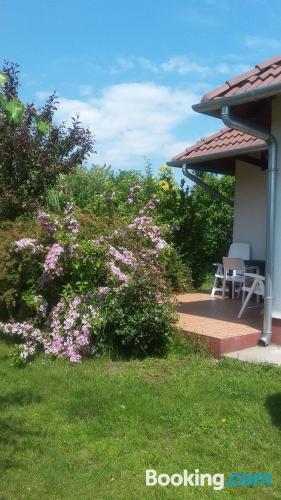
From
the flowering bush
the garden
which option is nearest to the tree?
the garden

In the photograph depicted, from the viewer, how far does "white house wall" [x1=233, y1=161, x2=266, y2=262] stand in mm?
9414

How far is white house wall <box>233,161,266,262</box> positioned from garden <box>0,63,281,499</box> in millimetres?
1904

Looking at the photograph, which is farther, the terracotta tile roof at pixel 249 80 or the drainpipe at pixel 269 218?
the drainpipe at pixel 269 218

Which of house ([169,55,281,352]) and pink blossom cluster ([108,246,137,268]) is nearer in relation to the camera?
house ([169,55,281,352])

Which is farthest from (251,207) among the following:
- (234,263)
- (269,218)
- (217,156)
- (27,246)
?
(27,246)

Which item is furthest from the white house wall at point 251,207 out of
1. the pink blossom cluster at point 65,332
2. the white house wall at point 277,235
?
the pink blossom cluster at point 65,332

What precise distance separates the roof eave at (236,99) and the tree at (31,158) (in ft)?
9.99

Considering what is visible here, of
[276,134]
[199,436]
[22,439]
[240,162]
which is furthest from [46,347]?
[240,162]

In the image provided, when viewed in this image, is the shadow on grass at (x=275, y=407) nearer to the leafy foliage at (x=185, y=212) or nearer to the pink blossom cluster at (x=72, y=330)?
the pink blossom cluster at (x=72, y=330)

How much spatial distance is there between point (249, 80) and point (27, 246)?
354 centimetres

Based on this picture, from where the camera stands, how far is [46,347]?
625 centimetres

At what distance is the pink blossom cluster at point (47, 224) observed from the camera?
6.72 meters

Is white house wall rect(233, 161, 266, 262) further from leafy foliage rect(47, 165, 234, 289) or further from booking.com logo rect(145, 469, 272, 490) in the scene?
booking.com logo rect(145, 469, 272, 490)

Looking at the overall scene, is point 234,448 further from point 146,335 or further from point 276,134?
point 276,134
